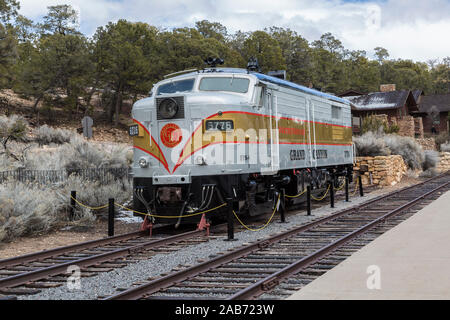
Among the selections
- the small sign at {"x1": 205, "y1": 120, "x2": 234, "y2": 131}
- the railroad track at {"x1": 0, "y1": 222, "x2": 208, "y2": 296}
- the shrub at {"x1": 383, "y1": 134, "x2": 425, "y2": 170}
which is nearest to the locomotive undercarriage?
the railroad track at {"x1": 0, "y1": 222, "x2": 208, "y2": 296}

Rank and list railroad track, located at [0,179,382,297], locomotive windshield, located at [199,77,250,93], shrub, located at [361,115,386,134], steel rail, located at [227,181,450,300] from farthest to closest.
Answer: shrub, located at [361,115,386,134] < locomotive windshield, located at [199,77,250,93] < railroad track, located at [0,179,382,297] < steel rail, located at [227,181,450,300]

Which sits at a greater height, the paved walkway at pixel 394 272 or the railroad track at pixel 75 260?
the paved walkway at pixel 394 272

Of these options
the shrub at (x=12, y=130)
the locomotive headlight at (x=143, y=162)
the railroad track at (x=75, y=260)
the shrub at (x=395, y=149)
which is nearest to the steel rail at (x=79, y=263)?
the railroad track at (x=75, y=260)

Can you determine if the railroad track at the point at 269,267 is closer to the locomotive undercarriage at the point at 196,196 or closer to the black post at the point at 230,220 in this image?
the black post at the point at 230,220

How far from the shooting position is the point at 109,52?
1737 inches

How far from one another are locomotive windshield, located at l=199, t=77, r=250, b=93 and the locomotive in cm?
2

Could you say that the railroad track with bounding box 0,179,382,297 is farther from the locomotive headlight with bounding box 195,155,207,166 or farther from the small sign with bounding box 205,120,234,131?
the small sign with bounding box 205,120,234,131

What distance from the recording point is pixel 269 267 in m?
7.22

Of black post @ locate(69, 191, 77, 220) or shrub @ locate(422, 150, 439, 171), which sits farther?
shrub @ locate(422, 150, 439, 171)

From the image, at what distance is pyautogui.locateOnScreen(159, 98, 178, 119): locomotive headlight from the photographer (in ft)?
34.5

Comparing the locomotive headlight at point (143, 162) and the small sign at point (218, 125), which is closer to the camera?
the small sign at point (218, 125)

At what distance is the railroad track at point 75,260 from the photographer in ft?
21.7

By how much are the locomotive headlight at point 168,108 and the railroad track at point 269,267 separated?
3432mm
